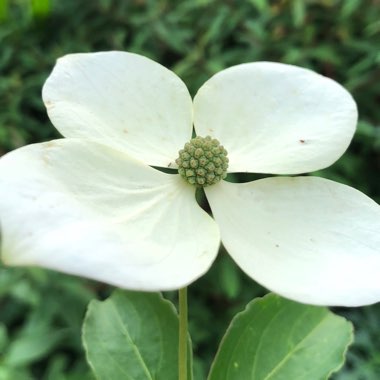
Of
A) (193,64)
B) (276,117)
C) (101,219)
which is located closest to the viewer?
(101,219)

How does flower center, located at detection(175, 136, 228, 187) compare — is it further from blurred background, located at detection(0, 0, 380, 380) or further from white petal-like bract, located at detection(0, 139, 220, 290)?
blurred background, located at detection(0, 0, 380, 380)

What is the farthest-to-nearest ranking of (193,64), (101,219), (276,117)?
(193,64), (276,117), (101,219)

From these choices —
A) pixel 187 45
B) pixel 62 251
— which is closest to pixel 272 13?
pixel 187 45

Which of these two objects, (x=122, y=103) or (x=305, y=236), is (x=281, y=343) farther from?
(x=122, y=103)

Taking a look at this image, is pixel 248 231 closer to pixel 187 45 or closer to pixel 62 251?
pixel 62 251

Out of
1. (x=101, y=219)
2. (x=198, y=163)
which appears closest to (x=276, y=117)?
(x=198, y=163)

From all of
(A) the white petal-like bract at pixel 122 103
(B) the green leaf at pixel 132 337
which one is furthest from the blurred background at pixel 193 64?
(A) the white petal-like bract at pixel 122 103

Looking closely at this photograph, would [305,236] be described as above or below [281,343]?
above

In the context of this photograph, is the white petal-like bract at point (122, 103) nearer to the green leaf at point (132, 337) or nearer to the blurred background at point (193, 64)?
the green leaf at point (132, 337)
